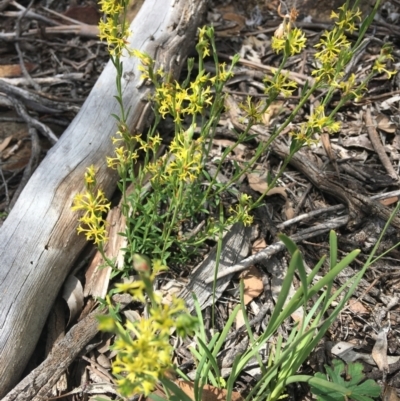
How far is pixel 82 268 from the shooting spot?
2.80m

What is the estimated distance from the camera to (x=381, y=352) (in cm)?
237

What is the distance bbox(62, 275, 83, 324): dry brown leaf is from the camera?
102 inches

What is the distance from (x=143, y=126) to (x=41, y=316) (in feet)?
4.56

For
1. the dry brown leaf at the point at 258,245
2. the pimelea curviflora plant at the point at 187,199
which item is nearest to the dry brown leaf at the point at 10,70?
the pimelea curviflora plant at the point at 187,199

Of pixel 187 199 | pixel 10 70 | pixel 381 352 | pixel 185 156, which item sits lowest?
pixel 381 352

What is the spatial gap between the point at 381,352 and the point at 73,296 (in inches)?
63.8

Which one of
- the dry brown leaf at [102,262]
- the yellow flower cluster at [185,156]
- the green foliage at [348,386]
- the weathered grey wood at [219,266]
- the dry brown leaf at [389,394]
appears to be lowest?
the dry brown leaf at [389,394]

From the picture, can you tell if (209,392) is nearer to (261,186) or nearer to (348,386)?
(348,386)

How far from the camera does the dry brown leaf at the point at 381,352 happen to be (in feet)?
7.59

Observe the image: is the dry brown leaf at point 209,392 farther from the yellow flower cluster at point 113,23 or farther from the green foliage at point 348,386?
the yellow flower cluster at point 113,23

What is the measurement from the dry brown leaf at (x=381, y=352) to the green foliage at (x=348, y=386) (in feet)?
0.48

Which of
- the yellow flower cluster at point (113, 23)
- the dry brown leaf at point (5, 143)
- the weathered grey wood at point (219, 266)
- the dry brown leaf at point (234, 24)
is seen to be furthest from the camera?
the dry brown leaf at point (234, 24)

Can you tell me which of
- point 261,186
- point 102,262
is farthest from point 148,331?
point 261,186

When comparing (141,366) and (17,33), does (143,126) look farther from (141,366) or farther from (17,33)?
(141,366)
